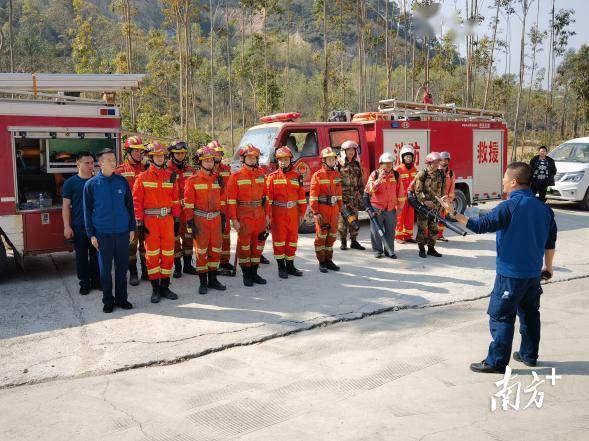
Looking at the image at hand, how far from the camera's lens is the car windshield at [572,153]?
50.2 ft

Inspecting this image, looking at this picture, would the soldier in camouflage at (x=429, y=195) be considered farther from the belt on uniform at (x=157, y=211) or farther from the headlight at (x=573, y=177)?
the headlight at (x=573, y=177)

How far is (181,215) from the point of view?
7.68 metres

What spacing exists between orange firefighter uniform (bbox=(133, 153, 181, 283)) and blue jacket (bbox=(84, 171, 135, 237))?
0.86 ft

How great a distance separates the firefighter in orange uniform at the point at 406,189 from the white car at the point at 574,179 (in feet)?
21.2

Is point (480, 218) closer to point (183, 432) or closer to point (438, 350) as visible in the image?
point (438, 350)

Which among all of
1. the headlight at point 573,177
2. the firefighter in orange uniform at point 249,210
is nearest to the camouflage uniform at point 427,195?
the firefighter in orange uniform at point 249,210

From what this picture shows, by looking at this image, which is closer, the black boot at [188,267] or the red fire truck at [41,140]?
the red fire truck at [41,140]

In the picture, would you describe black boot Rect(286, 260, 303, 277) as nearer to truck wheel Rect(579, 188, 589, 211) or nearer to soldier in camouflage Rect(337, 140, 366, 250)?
soldier in camouflage Rect(337, 140, 366, 250)

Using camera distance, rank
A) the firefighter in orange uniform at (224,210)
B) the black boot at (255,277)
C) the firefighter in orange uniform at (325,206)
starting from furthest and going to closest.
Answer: the firefighter in orange uniform at (325,206), the black boot at (255,277), the firefighter in orange uniform at (224,210)

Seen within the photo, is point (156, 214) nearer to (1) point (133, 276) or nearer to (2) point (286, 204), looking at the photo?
(1) point (133, 276)

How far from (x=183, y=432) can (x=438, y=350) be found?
237 centimetres

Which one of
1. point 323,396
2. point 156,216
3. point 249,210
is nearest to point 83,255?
point 156,216

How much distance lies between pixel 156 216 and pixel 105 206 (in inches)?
23.1

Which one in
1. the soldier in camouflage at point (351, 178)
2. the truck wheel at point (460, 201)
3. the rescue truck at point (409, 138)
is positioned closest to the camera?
the soldier in camouflage at point (351, 178)
